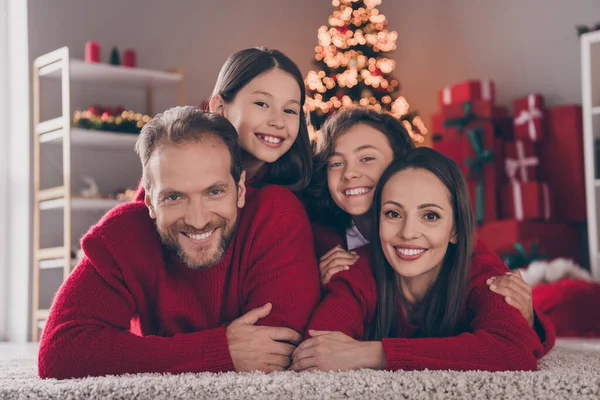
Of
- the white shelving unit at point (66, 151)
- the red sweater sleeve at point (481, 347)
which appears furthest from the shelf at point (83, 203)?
the red sweater sleeve at point (481, 347)

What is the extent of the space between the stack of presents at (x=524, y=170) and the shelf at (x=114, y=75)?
1.86 metres

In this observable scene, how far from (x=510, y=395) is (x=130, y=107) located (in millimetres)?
4115

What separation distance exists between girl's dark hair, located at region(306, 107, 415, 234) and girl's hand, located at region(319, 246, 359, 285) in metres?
0.25

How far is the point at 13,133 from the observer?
183 inches

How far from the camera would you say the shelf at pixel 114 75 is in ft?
14.6

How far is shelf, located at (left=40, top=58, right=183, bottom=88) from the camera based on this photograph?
4.44m

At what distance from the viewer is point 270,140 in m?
2.00

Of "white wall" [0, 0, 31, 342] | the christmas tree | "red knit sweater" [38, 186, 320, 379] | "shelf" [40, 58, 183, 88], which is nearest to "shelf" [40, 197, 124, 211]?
"white wall" [0, 0, 31, 342]

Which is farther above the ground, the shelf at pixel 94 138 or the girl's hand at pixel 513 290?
the shelf at pixel 94 138

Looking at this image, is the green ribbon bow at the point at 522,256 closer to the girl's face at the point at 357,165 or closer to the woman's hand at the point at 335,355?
the girl's face at the point at 357,165

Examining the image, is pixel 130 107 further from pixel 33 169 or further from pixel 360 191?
pixel 360 191

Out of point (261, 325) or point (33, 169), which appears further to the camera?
point (33, 169)

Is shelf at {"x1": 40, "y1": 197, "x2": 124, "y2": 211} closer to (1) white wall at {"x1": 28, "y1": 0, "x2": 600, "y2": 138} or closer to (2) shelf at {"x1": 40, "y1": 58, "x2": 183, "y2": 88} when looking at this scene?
(2) shelf at {"x1": 40, "y1": 58, "x2": 183, "y2": 88}

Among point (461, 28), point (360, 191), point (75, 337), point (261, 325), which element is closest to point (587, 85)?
point (461, 28)
